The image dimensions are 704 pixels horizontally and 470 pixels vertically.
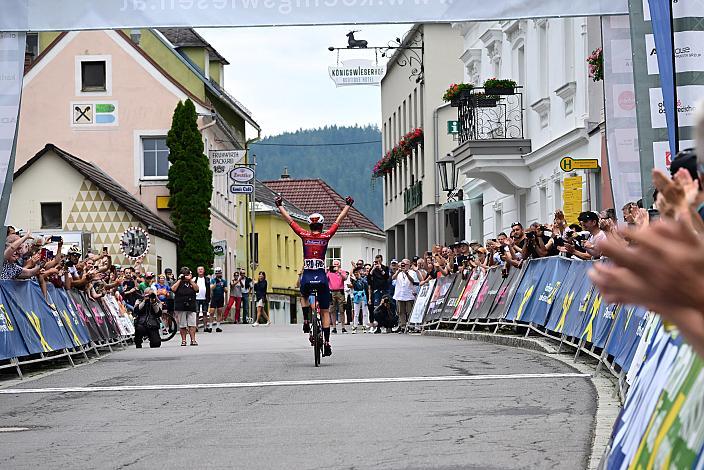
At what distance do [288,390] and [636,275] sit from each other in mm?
11142

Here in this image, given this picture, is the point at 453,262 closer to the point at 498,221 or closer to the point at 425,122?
the point at 498,221

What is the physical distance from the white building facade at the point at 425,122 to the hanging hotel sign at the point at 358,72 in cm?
168

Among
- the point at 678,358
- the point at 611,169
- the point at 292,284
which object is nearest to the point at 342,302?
the point at 611,169

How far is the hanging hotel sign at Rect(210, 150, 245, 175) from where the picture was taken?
2212 inches

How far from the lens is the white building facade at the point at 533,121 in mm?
26766

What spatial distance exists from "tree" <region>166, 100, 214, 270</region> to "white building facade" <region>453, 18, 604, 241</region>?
1712 cm

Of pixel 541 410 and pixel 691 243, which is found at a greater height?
pixel 691 243

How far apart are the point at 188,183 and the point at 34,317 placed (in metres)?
34.6

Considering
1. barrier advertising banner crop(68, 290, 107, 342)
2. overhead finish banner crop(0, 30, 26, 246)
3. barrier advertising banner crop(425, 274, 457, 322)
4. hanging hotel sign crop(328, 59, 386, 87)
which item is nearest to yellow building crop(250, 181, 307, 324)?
hanging hotel sign crop(328, 59, 386, 87)

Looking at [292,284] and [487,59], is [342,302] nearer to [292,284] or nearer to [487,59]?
[487,59]

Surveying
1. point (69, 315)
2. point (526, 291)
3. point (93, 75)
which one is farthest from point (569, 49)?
point (93, 75)

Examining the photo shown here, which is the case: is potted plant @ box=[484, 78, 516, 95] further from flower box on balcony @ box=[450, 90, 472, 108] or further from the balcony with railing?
flower box on balcony @ box=[450, 90, 472, 108]

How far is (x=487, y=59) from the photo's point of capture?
124 feet

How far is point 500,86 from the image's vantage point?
31625 millimetres
